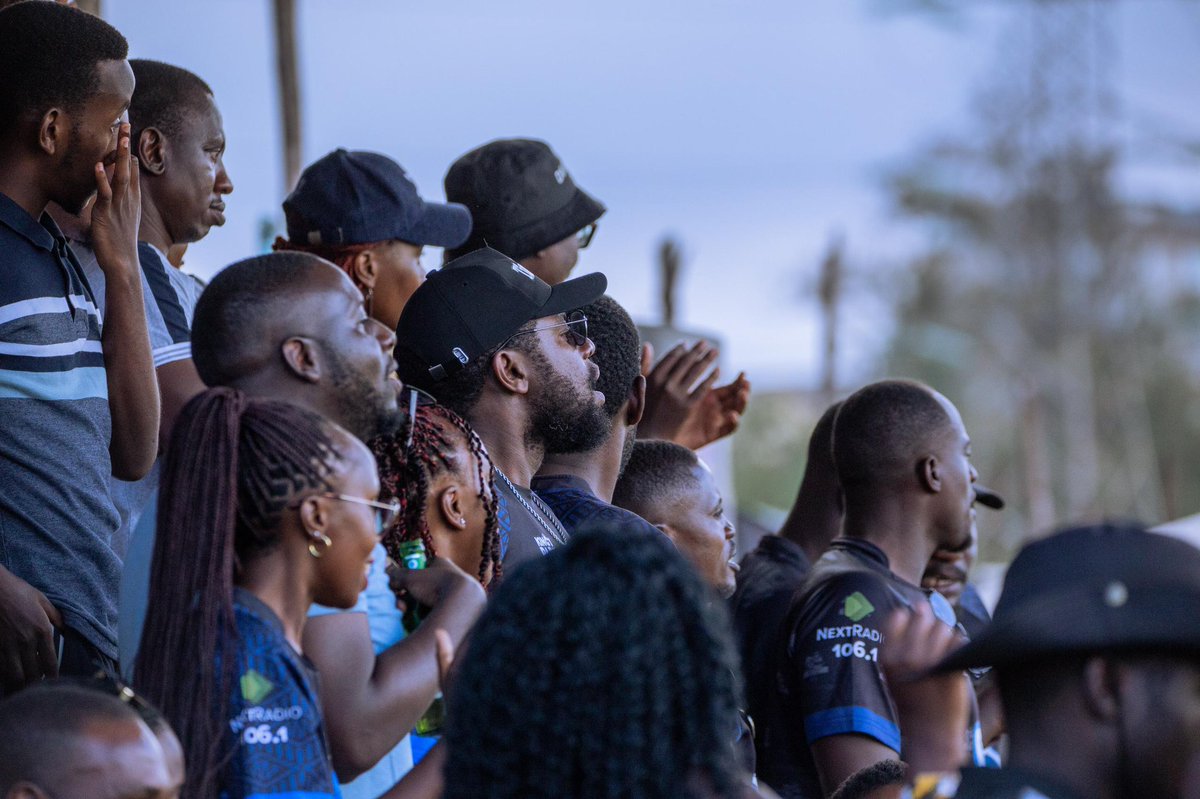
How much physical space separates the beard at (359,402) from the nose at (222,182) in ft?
5.29

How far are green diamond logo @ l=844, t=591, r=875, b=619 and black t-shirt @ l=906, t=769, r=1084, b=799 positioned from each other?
2.05 meters

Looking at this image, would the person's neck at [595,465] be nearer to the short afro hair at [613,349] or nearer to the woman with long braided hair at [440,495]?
the short afro hair at [613,349]

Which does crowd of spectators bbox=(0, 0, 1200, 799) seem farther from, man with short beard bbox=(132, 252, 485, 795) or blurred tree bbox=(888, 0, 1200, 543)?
blurred tree bbox=(888, 0, 1200, 543)

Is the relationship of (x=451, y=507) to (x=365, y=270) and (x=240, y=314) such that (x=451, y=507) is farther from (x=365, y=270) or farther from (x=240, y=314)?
(x=365, y=270)

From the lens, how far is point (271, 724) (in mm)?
2818

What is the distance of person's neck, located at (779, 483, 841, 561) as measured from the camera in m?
5.90

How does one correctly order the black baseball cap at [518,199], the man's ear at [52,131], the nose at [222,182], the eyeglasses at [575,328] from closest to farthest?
the man's ear at [52,131] < the eyeglasses at [575,328] < the nose at [222,182] < the black baseball cap at [518,199]

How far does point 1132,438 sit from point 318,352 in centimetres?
→ 3752

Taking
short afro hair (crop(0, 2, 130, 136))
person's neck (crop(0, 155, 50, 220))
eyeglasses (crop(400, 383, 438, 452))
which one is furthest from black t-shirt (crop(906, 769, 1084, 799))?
short afro hair (crop(0, 2, 130, 136))

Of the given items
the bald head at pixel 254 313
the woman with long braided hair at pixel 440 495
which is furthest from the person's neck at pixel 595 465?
the bald head at pixel 254 313

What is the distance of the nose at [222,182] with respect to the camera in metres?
4.89

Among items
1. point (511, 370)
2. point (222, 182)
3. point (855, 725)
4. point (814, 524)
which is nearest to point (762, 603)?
point (814, 524)

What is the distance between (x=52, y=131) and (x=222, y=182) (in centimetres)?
94

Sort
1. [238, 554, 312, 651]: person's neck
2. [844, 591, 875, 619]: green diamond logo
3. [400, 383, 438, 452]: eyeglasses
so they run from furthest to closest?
1. [844, 591, 875, 619]: green diamond logo
2. [400, 383, 438, 452]: eyeglasses
3. [238, 554, 312, 651]: person's neck
